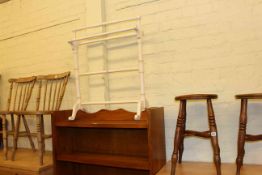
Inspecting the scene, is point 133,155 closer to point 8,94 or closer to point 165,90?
point 165,90

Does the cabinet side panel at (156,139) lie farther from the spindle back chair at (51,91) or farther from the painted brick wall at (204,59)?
the spindle back chair at (51,91)

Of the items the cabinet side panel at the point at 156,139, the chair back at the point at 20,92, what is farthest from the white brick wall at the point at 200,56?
the chair back at the point at 20,92

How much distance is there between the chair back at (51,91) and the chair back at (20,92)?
13cm

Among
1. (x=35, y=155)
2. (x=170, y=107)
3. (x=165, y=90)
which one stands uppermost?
(x=165, y=90)

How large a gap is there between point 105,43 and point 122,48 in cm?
20

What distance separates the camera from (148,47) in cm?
231

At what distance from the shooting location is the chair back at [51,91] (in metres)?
2.67

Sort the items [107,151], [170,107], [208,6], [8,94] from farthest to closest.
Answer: [8,94] < [107,151] < [170,107] < [208,6]

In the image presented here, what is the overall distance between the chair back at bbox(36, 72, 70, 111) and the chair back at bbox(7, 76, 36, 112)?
0.13 m

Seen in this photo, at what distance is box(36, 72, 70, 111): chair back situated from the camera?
8.75 ft

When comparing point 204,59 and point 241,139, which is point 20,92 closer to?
point 204,59

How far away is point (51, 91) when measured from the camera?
9.57ft

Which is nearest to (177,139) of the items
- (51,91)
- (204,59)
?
(204,59)

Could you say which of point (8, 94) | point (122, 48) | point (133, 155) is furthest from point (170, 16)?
point (8, 94)
